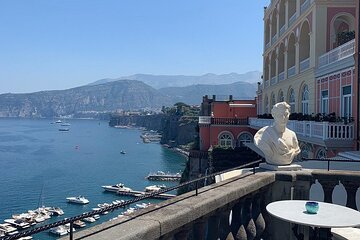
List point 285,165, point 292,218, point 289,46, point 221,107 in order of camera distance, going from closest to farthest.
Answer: point 292,218 < point 285,165 < point 289,46 < point 221,107

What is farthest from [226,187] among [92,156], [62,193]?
[92,156]

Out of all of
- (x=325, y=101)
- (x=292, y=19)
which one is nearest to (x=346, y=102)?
(x=325, y=101)

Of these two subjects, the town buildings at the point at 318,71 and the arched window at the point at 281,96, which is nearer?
the town buildings at the point at 318,71

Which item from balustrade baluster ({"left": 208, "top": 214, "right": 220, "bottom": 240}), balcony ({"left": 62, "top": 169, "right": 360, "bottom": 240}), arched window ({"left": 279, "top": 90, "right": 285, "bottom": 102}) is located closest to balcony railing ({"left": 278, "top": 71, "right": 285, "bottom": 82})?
arched window ({"left": 279, "top": 90, "right": 285, "bottom": 102})

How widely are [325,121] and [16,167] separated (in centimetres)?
7774

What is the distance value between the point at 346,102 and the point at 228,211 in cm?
1509

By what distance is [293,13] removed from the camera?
27.3 meters

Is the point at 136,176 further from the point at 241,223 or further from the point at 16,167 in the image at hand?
the point at 241,223

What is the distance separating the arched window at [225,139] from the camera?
39231 millimetres

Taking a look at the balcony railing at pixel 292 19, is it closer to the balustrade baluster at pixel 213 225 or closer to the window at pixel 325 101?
the window at pixel 325 101

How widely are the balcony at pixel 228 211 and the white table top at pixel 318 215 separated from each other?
410 millimetres

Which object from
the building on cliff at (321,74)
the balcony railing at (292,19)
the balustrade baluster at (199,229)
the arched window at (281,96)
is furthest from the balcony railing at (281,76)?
the balustrade baluster at (199,229)

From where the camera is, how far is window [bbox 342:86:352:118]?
56.0ft

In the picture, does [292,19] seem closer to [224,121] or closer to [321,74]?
[321,74]
